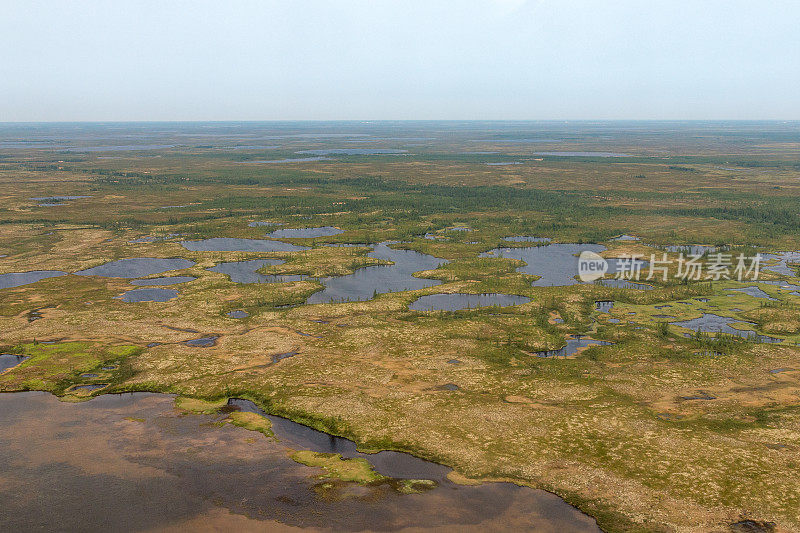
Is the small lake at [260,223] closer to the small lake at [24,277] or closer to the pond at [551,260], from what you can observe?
the small lake at [24,277]

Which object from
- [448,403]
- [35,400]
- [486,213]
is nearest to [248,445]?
[448,403]

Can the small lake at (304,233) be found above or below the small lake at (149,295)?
above

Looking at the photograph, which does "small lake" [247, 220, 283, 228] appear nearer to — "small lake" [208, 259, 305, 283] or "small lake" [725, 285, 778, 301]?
"small lake" [208, 259, 305, 283]

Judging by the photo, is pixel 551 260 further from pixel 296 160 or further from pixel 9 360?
pixel 296 160

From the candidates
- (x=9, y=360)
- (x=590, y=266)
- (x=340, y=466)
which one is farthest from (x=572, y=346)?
(x=9, y=360)

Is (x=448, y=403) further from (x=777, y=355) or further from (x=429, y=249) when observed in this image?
(x=429, y=249)

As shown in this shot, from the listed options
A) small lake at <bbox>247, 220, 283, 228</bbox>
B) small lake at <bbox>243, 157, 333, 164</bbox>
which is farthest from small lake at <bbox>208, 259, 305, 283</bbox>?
small lake at <bbox>243, 157, 333, 164</bbox>

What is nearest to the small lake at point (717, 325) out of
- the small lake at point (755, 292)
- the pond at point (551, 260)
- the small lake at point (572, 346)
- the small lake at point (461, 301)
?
the small lake at point (755, 292)
